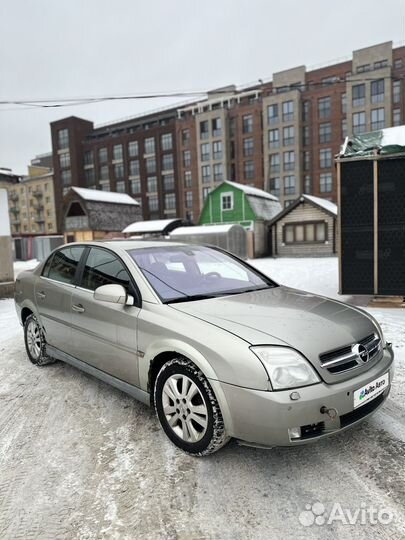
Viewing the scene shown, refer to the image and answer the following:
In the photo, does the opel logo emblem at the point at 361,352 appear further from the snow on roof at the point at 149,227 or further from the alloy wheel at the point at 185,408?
the snow on roof at the point at 149,227

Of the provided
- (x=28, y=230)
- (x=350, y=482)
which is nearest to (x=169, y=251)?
(x=350, y=482)

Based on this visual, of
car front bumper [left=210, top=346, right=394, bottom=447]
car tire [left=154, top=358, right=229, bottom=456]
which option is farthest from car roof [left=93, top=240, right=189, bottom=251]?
car front bumper [left=210, top=346, right=394, bottom=447]

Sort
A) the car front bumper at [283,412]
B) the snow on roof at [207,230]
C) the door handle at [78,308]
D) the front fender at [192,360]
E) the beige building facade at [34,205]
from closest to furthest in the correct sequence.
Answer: the car front bumper at [283,412] < the front fender at [192,360] < the door handle at [78,308] < the snow on roof at [207,230] < the beige building facade at [34,205]

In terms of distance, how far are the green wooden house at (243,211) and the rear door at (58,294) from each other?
25.4 meters

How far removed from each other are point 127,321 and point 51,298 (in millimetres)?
1527

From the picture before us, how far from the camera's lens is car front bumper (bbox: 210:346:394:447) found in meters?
2.29

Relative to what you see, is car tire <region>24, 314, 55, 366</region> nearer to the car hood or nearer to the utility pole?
the car hood

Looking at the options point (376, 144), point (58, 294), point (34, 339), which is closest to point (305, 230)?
point (376, 144)

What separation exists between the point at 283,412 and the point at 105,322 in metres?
1.79

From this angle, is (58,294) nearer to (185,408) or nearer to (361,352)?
(185,408)

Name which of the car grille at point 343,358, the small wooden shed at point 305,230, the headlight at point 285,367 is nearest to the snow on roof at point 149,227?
the small wooden shed at point 305,230

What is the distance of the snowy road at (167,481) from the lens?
2.10m

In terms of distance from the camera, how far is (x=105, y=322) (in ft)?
11.1

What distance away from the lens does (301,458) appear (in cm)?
269
